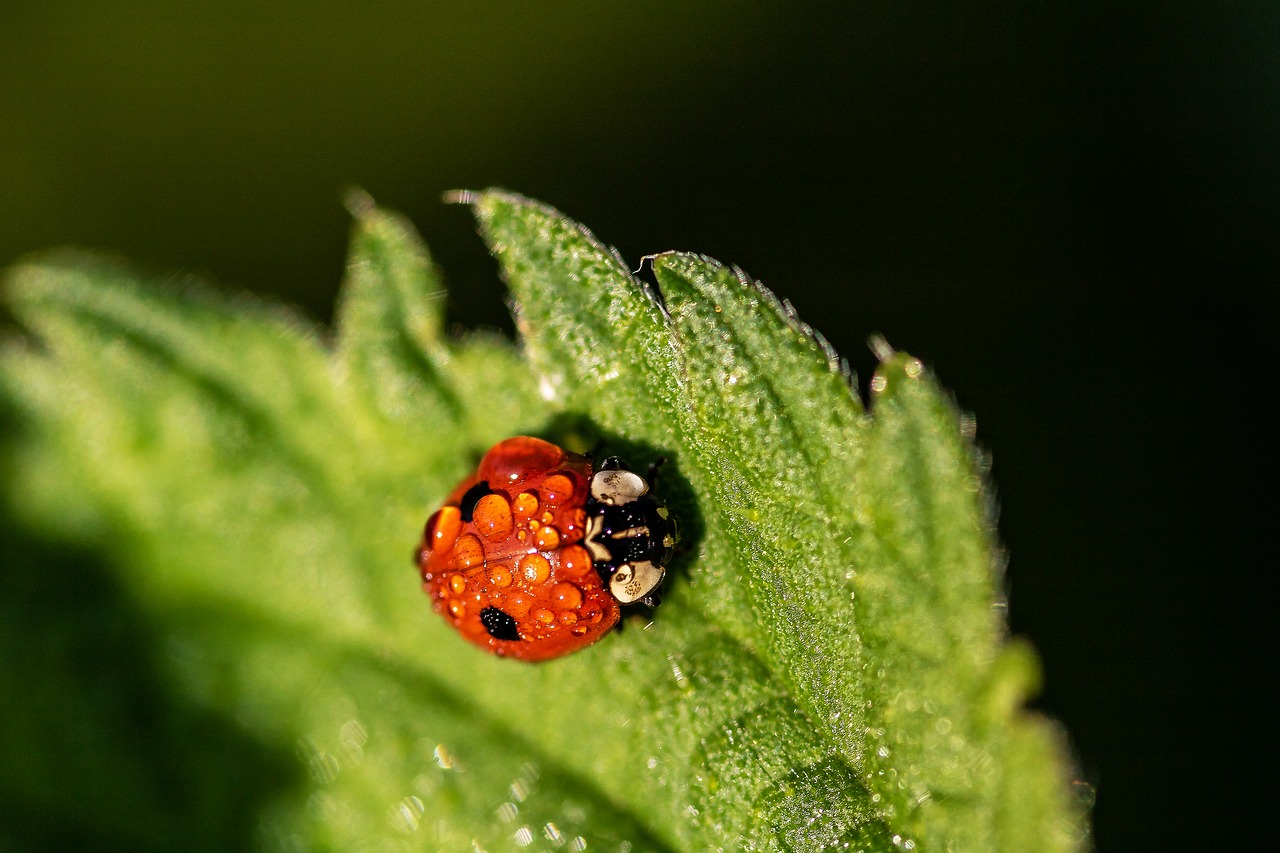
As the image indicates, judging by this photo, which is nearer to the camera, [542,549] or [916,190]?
[542,549]

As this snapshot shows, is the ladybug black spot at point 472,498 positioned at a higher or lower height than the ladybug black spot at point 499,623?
higher

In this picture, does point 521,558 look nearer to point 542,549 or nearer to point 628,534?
point 542,549

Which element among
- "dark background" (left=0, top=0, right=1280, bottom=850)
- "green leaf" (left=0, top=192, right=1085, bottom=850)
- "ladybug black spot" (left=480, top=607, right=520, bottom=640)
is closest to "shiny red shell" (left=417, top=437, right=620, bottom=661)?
"ladybug black spot" (left=480, top=607, right=520, bottom=640)

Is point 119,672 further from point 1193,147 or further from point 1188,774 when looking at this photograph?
point 1193,147

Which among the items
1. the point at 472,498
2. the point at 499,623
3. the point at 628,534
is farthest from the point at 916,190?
the point at 499,623

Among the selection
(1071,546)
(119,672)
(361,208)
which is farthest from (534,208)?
(1071,546)

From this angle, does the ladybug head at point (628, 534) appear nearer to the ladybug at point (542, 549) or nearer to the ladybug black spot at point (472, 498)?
the ladybug at point (542, 549)

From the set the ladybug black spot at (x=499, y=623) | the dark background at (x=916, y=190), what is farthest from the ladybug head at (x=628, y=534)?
the dark background at (x=916, y=190)
